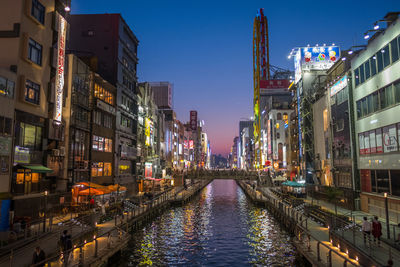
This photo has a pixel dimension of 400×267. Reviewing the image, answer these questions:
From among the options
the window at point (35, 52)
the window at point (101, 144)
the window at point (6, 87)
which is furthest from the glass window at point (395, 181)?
the window at point (101, 144)

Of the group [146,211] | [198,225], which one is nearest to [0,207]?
[146,211]

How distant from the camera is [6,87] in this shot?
25.4 meters

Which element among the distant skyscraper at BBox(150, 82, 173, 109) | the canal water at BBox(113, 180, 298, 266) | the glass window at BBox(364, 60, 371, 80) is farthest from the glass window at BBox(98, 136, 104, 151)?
the distant skyscraper at BBox(150, 82, 173, 109)

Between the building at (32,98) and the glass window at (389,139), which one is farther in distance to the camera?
the glass window at (389,139)

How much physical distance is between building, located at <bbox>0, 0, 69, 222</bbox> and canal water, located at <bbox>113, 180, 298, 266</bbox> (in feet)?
33.8

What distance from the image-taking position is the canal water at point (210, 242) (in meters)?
25.1

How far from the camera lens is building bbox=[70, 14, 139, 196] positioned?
54.8 m

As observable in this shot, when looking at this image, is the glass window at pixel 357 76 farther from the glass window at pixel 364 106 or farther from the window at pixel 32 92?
the window at pixel 32 92

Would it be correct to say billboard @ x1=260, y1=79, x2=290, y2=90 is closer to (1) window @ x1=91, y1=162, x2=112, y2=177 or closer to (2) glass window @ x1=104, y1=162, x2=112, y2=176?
(2) glass window @ x1=104, y1=162, x2=112, y2=176

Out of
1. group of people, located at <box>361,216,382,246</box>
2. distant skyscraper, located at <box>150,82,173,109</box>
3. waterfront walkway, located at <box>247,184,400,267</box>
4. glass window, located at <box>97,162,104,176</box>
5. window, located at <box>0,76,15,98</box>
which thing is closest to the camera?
waterfront walkway, located at <box>247,184,400,267</box>

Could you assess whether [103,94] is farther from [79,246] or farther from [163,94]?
[163,94]

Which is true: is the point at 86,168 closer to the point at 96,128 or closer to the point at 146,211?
the point at 96,128

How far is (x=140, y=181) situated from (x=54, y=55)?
1569 inches

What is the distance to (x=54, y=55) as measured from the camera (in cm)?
3300
